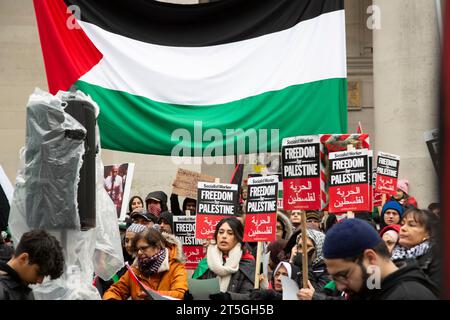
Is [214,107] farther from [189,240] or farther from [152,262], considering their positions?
[189,240]

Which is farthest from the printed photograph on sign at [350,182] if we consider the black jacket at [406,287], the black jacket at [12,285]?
the black jacket at [406,287]

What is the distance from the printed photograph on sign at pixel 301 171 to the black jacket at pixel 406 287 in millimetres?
4272

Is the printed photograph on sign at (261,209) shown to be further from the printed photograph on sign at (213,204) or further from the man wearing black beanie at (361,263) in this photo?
the man wearing black beanie at (361,263)

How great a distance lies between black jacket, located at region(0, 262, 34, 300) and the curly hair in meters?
0.13

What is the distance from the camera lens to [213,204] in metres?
10.6

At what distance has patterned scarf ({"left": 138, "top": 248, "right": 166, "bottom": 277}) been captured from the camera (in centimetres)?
821

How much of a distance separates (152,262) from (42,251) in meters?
3.34

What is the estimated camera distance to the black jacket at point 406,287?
3525mm

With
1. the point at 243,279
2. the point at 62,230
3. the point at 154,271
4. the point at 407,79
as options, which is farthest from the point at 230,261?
the point at 407,79

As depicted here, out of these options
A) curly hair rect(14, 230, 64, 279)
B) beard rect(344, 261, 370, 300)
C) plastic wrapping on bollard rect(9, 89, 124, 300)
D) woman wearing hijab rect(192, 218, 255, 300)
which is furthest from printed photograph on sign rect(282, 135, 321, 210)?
beard rect(344, 261, 370, 300)

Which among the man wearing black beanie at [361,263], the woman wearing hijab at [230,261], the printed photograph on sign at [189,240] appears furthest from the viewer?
the printed photograph on sign at [189,240]

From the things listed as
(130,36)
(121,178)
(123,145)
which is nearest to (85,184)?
(123,145)
